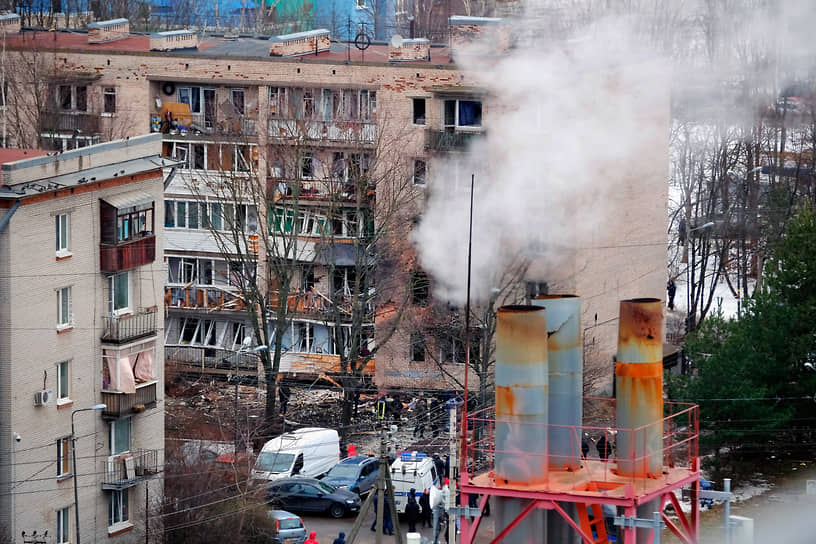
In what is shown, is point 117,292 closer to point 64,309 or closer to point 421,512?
point 64,309

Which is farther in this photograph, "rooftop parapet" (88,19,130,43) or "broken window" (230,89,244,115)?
"rooftop parapet" (88,19,130,43)

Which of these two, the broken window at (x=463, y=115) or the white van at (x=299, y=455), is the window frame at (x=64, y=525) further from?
the broken window at (x=463, y=115)

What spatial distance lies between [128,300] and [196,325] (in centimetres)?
1749

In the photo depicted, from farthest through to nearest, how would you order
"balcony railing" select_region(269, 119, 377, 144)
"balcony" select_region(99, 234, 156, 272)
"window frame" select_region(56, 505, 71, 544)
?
"balcony railing" select_region(269, 119, 377, 144)
"balcony" select_region(99, 234, 156, 272)
"window frame" select_region(56, 505, 71, 544)

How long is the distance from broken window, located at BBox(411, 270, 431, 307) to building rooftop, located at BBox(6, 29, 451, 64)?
21.3ft

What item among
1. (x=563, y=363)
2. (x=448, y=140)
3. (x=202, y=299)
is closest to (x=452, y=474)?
→ (x=563, y=363)

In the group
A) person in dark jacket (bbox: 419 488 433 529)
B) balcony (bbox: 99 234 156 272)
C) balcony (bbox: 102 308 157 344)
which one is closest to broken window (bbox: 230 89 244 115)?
balcony (bbox: 99 234 156 272)

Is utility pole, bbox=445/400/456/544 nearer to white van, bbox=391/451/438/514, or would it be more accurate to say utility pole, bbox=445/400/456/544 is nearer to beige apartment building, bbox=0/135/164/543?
white van, bbox=391/451/438/514

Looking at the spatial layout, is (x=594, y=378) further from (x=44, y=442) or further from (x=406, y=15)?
(x=406, y=15)

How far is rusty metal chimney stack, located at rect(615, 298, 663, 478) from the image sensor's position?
23.2 meters

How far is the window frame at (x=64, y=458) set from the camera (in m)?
34.2

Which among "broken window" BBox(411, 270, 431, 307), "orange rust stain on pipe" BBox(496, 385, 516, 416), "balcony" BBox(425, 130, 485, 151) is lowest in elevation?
"broken window" BBox(411, 270, 431, 307)

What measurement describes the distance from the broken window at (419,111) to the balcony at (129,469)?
55.9 ft

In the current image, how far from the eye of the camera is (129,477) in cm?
3584
